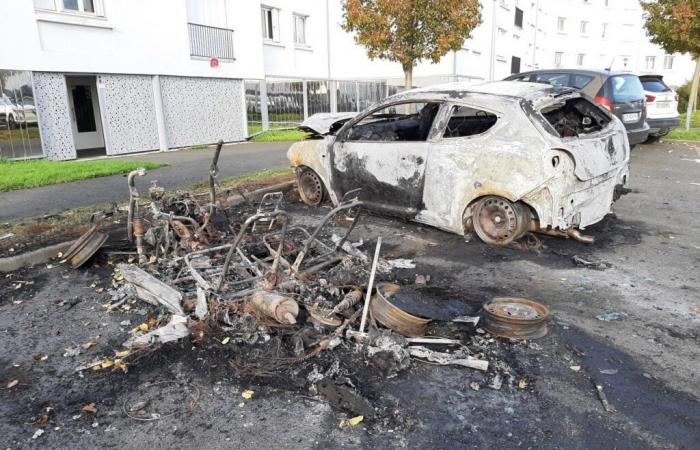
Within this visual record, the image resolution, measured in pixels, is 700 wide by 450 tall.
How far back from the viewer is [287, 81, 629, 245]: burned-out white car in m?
4.83

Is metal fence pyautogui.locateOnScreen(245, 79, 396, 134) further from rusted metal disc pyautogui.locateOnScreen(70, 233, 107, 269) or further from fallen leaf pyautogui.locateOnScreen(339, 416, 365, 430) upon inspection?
fallen leaf pyautogui.locateOnScreen(339, 416, 365, 430)

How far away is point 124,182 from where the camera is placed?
899 centimetres

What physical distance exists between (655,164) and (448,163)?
708 cm

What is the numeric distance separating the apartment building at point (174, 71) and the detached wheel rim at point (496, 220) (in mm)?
9741

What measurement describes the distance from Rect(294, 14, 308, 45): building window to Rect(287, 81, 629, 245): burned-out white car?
15.1 m

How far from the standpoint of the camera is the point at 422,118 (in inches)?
281

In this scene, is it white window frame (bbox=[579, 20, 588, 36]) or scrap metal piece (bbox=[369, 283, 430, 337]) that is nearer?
scrap metal piece (bbox=[369, 283, 430, 337])

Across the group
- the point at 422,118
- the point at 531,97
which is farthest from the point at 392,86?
the point at 531,97

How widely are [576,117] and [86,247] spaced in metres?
5.89

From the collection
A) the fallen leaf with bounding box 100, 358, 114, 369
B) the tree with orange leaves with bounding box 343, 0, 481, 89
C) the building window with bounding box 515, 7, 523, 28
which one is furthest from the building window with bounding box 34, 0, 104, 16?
the building window with bounding box 515, 7, 523, 28

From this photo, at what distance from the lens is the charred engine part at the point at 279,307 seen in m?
3.52

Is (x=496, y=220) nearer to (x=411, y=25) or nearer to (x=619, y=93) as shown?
(x=619, y=93)

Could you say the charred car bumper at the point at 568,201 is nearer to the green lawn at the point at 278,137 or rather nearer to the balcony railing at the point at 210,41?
the green lawn at the point at 278,137

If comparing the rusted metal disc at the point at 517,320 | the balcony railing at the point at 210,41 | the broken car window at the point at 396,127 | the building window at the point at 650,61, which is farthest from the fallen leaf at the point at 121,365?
the building window at the point at 650,61
